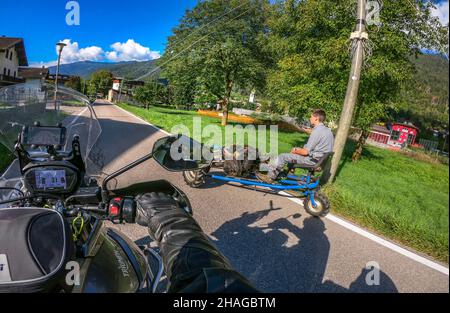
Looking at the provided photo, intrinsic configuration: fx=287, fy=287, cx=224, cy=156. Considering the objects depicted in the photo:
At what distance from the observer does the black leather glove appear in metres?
0.82

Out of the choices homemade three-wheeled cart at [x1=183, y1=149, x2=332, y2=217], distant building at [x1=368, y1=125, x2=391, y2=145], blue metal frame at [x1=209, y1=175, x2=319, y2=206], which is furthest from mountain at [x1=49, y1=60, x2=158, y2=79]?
distant building at [x1=368, y1=125, x2=391, y2=145]

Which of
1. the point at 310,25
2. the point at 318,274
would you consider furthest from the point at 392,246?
the point at 310,25

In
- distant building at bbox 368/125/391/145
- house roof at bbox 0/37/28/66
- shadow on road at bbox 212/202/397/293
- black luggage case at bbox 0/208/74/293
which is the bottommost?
shadow on road at bbox 212/202/397/293

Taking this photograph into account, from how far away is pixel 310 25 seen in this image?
9492 mm

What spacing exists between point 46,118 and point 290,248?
337 centimetres

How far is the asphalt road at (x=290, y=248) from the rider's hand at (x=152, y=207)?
0.62m

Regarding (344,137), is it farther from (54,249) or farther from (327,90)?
(54,249)

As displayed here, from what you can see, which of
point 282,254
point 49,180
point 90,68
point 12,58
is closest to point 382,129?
point 282,254

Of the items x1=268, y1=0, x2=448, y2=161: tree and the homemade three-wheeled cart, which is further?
x1=268, y1=0, x2=448, y2=161: tree

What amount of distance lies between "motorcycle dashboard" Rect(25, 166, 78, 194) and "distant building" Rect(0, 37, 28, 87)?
29.8m

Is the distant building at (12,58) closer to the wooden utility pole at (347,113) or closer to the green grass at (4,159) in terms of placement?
the green grass at (4,159)

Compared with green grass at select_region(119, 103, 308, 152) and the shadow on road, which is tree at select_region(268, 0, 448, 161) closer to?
green grass at select_region(119, 103, 308, 152)

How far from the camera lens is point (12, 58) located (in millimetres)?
32281

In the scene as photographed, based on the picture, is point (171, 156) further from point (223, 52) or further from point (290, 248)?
point (223, 52)
